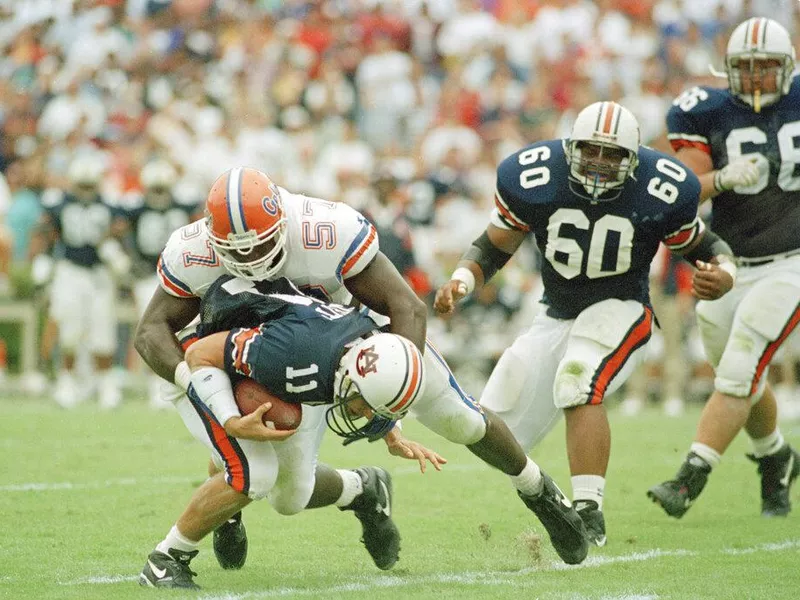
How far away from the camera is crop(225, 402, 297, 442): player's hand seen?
3.65m

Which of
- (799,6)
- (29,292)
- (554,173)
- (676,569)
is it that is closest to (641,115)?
(799,6)

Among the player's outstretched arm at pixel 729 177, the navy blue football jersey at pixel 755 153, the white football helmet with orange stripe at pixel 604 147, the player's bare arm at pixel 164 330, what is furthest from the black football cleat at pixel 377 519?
the navy blue football jersey at pixel 755 153

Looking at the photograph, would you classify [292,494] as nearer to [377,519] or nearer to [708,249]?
[377,519]

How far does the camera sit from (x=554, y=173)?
480 cm

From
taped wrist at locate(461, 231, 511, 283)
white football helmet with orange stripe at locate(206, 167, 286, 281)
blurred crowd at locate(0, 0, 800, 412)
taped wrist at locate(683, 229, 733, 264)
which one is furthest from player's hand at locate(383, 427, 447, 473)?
blurred crowd at locate(0, 0, 800, 412)

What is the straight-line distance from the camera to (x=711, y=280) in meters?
4.66

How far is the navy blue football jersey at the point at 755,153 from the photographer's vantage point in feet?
17.7

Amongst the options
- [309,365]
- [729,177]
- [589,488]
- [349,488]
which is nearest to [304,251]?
[309,365]

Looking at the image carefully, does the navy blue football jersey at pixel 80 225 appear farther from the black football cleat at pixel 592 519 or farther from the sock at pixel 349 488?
the black football cleat at pixel 592 519

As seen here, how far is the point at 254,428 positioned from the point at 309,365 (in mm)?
235

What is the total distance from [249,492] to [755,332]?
2415mm

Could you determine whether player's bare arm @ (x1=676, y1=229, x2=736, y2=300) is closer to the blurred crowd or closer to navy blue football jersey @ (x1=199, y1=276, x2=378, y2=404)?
navy blue football jersey @ (x1=199, y1=276, x2=378, y2=404)

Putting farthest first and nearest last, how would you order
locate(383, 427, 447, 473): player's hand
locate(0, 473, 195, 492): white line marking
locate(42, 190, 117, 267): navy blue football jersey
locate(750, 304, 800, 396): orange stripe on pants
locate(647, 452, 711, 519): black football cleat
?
locate(42, 190, 117, 267): navy blue football jersey < locate(0, 473, 195, 492): white line marking < locate(750, 304, 800, 396): orange stripe on pants < locate(647, 452, 711, 519): black football cleat < locate(383, 427, 447, 473): player's hand

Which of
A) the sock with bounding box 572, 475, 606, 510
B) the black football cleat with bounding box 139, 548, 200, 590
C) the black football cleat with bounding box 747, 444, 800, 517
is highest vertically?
the black football cleat with bounding box 139, 548, 200, 590
